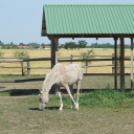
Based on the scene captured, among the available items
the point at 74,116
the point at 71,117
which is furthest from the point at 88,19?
the point at 71,117

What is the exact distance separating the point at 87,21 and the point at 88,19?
0.66ft

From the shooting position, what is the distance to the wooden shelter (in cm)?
1515

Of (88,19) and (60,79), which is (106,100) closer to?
(60,79)

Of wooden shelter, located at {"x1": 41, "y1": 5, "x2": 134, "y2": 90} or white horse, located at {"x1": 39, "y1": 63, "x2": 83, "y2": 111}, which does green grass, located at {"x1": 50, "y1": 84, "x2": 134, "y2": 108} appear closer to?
white horse, located at {"x1": 39, "y1": 63, "x2": 83, "y2": 111}

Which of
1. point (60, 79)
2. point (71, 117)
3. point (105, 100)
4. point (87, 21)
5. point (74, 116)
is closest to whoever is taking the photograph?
point (71, 117)

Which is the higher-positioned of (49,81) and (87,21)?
(87,21)

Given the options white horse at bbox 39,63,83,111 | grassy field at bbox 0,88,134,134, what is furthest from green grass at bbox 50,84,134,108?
white horse at bbox 39,63,83,111

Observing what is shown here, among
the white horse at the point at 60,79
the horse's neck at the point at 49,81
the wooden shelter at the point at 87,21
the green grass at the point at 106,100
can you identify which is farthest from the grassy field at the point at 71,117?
the wooden shelter at the point at 87,21

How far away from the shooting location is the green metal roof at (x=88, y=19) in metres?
15.2

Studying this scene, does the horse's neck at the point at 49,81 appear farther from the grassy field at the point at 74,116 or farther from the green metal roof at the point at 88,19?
the green metal roof at the point at 88,19

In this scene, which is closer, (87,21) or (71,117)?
(71,117)

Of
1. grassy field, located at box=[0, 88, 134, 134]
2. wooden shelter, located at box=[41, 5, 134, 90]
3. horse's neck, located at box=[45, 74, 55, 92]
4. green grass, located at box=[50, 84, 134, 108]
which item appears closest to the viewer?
grassy field, located at box=[0, 88, 134, 134]

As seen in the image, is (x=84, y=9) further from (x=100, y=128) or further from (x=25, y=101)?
(x=100, y=128)

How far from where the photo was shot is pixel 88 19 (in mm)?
15984
